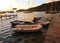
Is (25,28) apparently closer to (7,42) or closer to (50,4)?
(7,42)

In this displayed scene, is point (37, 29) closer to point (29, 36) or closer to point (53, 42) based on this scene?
point (29, 36)

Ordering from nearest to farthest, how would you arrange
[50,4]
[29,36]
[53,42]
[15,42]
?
[53,42], [15,42], [29,36], [50,4]

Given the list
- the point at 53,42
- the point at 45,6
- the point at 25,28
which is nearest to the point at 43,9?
the point at 45,6

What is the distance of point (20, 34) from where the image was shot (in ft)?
59.1

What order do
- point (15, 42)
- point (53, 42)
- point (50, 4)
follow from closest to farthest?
point (53, 42)
point (15, 42)
point (50, 4)

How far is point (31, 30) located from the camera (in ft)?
57.5

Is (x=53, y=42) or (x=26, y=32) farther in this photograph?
(x=26, y=32)

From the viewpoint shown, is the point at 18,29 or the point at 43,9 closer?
the point at 18,29

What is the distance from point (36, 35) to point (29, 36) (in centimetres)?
79

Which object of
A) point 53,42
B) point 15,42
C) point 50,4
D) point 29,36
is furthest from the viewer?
point 50,4

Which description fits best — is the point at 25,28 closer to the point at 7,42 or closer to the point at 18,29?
the point at 18,29

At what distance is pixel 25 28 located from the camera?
59.5 ft

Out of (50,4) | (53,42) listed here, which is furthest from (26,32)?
(50,4)

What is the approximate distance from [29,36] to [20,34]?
132 centimetres
